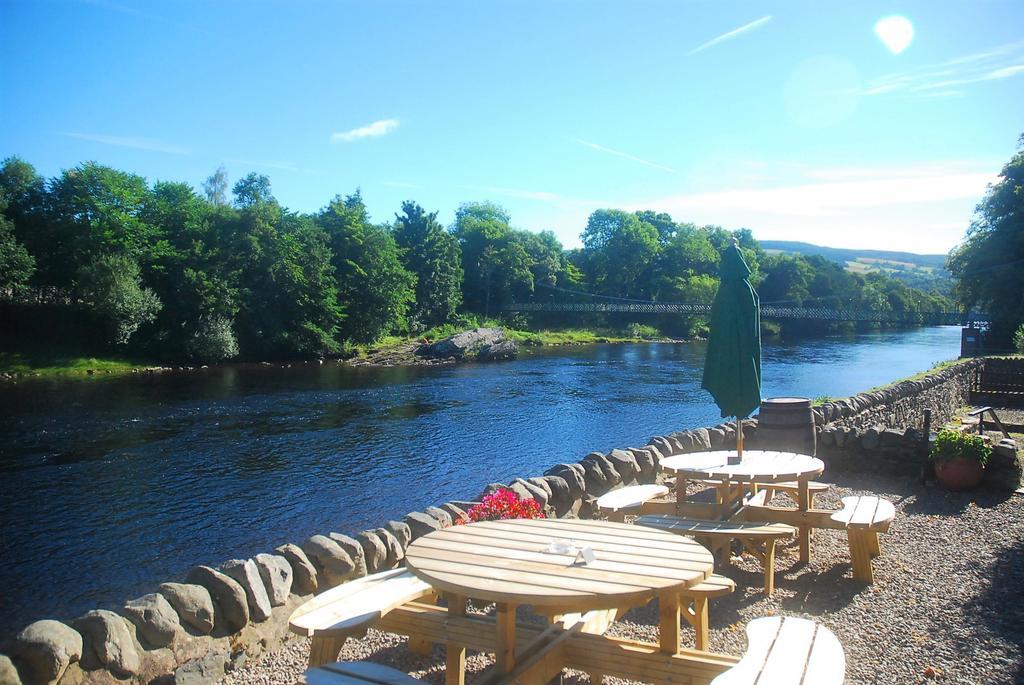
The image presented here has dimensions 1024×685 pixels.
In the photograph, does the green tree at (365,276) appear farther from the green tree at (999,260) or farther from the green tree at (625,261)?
the green tree at (625,261)

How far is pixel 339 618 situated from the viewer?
3232 millimetres

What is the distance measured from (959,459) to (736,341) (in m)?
3.64

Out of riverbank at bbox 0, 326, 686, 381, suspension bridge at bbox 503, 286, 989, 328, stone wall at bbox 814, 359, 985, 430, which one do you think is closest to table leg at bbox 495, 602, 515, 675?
stone wall at bbox 814, 359, 985, 430

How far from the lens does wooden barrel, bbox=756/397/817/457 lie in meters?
8.14

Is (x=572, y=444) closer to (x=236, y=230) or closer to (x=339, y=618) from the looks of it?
(x=339, y=618)

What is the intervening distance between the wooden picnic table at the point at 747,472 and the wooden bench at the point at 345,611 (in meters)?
2.71

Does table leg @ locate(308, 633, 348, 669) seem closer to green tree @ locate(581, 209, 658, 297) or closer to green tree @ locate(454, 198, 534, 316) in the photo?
green tree @ locate(454, 198, 534, 316)

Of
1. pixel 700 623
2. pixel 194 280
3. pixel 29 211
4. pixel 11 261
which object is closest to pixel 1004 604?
pixel 700 623

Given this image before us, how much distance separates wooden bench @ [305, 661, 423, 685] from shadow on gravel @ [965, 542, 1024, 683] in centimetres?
327

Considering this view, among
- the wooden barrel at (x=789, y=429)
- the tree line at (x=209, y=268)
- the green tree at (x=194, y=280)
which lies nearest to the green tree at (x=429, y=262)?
→ the tree line at (x=209, y=268)

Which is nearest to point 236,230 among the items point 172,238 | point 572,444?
point 172,238

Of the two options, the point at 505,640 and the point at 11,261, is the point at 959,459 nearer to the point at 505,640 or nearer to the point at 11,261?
the point at 505,640

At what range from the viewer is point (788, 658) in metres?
2.83

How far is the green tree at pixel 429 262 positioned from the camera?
49219 millimetres
